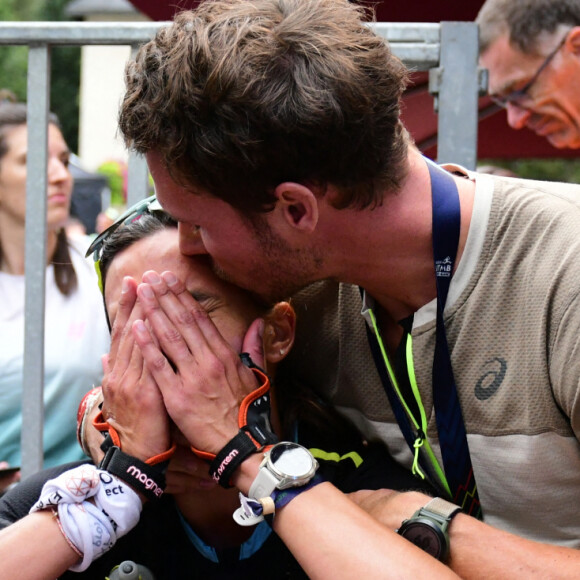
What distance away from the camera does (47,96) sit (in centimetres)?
276

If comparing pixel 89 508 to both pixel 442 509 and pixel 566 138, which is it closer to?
pixel 442 509

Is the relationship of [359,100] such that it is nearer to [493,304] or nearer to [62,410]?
[493,304]

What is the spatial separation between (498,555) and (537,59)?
273 cm

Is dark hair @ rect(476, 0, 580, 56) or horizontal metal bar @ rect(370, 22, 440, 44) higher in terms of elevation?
horizontal metal bar @ rect(370, 22, 440, 44)

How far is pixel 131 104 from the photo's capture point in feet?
7.72

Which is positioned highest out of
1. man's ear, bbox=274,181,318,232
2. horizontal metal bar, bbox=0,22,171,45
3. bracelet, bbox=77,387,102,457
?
horizontal metal bar, bbox=0,22,171,45

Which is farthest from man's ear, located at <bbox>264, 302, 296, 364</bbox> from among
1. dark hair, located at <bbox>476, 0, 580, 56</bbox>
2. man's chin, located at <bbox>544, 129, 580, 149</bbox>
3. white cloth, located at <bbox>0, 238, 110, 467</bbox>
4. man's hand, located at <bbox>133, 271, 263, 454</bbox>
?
man's chin, located at <bbox>544, 129, 580, 149</bbox>

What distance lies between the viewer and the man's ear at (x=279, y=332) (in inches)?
104

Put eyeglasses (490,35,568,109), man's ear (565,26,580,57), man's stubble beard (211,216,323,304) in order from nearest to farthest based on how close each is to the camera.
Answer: man's stubble beard (211,216,323,304) → man's ear (565,26,580,57) → eyeglasses (490,35,568,109)

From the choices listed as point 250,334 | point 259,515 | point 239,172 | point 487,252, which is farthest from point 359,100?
point 259,515

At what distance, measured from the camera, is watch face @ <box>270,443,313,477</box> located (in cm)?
217

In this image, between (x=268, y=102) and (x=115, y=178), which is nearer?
(x=268, y=102)

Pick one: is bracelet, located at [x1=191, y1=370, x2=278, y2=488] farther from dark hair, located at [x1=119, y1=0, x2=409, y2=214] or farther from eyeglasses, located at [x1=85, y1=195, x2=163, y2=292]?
eyeglasses, located at [x1=85, y1=195, x2=163, y2=292]

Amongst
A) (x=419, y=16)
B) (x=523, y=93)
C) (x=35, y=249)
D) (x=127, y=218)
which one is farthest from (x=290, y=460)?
(x=419, y=16)
